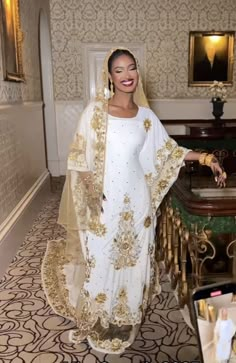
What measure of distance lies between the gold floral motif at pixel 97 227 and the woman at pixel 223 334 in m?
1.33

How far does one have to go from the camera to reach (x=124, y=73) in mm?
2285

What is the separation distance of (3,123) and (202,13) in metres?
5.33

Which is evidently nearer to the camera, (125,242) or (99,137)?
(99,137)

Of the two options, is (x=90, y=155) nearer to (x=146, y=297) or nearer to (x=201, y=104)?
(x=146, y=297)

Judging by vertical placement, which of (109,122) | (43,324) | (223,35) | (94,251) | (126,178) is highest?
(223,35)

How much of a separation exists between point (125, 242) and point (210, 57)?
20.4 feet

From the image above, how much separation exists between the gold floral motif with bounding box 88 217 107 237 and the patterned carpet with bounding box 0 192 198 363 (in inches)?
28.8

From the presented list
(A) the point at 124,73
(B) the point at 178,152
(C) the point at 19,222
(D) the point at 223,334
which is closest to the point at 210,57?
(C) the point at 19,222

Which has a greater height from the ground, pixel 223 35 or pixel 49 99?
pixel 223 35

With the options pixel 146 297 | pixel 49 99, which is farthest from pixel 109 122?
pixel 49 99

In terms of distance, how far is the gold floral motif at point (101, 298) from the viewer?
2.50m

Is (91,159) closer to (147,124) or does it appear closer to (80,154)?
(80,154)

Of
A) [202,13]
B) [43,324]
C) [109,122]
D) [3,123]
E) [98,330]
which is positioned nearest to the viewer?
[109,122]

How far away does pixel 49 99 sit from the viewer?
25.7ft
